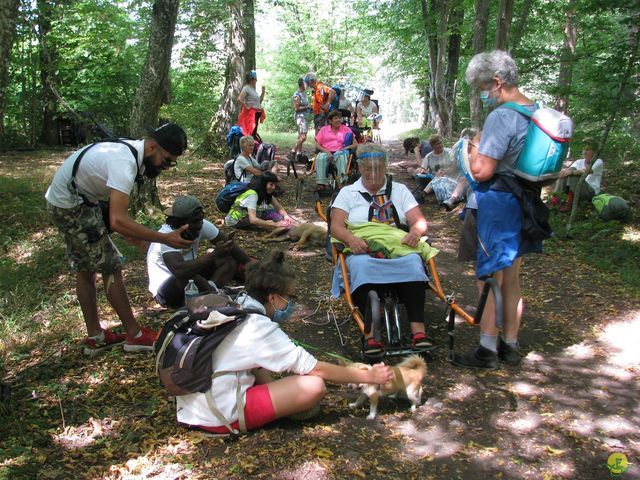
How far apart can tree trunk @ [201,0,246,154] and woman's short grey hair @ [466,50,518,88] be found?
8.74 m

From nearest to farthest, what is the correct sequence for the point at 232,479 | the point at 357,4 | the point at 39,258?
the point at 232,479 → the point at 39,258 → the point at 357,4

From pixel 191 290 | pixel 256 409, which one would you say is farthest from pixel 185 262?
pixel 256 409

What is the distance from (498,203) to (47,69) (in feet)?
38.7

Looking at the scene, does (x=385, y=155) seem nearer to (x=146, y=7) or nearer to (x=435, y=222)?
(x=435, y=222)

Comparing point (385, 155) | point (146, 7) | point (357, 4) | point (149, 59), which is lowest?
point (385, 155)

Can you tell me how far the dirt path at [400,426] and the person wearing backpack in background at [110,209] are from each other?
0.31m

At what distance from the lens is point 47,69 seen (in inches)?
448

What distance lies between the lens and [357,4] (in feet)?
65.0

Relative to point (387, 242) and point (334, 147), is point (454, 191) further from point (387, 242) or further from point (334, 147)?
point (387, 242)

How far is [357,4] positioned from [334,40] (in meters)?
8.83

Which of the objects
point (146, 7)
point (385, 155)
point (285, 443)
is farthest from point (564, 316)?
point (146, 7)

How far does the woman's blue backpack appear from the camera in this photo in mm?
2865

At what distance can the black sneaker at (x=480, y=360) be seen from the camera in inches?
132

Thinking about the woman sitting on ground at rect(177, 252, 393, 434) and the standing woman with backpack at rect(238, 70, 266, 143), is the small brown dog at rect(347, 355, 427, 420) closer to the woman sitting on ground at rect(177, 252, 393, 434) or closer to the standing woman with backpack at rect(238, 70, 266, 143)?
the woman sitting on ground at rect(177, 252, 393, 434)
